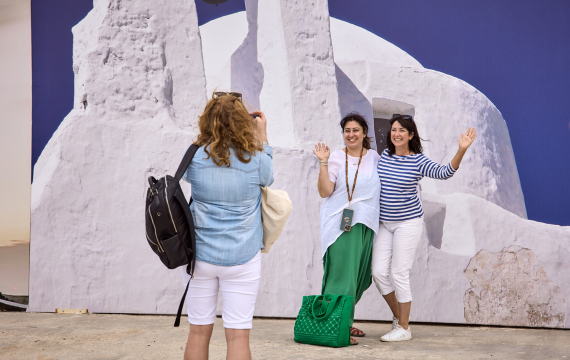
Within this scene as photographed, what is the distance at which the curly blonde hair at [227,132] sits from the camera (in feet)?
5.97

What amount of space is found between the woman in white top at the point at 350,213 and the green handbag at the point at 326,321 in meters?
0.11

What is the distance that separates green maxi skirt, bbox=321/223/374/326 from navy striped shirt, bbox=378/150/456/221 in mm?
191

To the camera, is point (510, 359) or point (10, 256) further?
point (10, 256)

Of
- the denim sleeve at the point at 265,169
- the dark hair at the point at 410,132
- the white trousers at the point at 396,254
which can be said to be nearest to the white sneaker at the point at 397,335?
the white trousers at the point at 396,254

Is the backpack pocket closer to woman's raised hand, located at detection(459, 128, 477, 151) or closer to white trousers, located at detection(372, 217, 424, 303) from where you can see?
white trousers, located at detection(372, 217, 424, 303)

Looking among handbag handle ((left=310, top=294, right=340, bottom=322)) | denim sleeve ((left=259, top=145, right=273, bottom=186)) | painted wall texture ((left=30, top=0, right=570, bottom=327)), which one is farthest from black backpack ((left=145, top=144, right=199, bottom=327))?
painted wall texture ((left=30, top=0, right=570, bottom=327))

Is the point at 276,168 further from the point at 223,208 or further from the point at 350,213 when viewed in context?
the point at 223,208

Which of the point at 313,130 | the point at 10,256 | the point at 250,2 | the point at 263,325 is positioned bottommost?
the point at 263,325

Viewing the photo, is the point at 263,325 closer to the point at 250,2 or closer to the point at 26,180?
the point at 26,180

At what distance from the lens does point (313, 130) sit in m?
4.21

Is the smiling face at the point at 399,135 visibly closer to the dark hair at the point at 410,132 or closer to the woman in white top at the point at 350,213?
the dark hair at the point at 410,132

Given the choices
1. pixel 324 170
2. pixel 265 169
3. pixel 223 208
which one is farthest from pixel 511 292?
pixel 223 208

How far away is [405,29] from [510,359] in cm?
269

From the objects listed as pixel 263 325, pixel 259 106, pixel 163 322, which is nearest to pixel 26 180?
pixel 163 322
